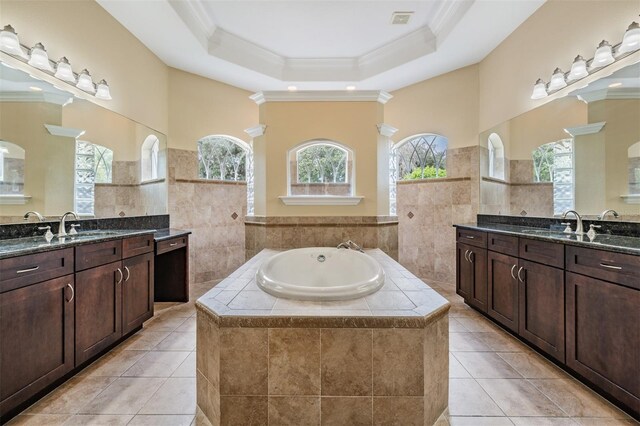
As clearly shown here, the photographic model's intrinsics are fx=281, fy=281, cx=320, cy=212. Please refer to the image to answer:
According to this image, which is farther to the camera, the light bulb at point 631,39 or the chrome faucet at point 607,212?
the chrome faucet at point 607,212

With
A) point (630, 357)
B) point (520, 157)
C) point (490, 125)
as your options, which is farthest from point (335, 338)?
point (490, 125)

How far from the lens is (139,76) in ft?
10.4

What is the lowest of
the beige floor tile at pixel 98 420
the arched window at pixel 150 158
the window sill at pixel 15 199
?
the beige floor tile at pixel 98 420

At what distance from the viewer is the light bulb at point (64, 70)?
2203 millimetres

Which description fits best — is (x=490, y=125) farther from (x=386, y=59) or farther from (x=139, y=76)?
(x=139, y=76)

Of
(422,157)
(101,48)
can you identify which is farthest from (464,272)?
(101,48)

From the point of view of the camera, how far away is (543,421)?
145 centimetres

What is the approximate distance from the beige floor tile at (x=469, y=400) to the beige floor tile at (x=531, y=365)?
41 cm

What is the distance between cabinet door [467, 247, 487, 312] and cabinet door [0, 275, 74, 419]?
127 inches

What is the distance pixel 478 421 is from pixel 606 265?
111cm

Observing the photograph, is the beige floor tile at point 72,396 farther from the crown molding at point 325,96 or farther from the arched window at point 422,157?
the arched window at point 422,157

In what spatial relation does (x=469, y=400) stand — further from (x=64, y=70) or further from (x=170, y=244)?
(x=64, y=70)

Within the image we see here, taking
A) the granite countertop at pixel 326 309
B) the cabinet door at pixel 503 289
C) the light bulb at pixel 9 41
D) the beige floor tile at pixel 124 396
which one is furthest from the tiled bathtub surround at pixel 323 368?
the light bulb at pixel 9 41

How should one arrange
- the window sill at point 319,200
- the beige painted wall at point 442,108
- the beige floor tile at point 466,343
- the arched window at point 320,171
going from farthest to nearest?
the beige painted wall at point 442,108 < the arched window at point 320,171 < the window sill at point 319,200 < the beige floor tile at point 466,343
